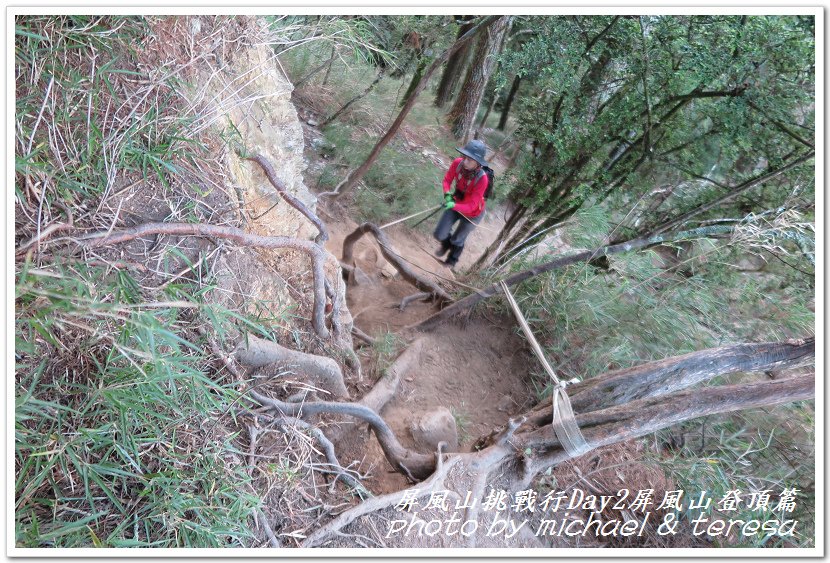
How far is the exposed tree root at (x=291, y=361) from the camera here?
2.52m

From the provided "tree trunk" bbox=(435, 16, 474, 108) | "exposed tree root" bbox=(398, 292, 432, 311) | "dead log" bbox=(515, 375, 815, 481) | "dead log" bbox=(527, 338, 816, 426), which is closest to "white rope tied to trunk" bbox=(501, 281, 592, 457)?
"dead log" bbox=(515, 375, 815, 481)

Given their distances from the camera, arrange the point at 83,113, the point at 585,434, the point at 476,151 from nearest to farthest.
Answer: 1. the point at 83,113
2. the point at 585,434
3. the point at 476,151

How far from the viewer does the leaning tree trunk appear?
6.51 metres

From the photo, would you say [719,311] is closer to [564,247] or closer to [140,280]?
[564,247]

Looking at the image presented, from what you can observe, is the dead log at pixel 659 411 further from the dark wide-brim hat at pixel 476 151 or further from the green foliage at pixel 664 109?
the dark wide-brim hat at pixel 476 151

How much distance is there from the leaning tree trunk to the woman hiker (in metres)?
2.34

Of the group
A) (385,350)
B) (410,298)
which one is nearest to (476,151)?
(410,298)

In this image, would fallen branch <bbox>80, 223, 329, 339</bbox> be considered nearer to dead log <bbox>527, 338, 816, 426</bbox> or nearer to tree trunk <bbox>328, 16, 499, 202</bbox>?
dead log <bbox>527, 338, 816, 426</bbox>

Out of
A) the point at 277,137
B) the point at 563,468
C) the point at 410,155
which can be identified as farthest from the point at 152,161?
the point at 410,155

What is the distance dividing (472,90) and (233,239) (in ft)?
17.6

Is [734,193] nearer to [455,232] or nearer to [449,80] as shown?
[455,232]

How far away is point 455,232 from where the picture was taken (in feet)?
16.8

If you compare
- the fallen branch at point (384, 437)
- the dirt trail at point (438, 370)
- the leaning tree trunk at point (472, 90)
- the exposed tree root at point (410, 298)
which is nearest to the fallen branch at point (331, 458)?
the fallen branch at point (384, 437)

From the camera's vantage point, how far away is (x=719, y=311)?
410 cm
